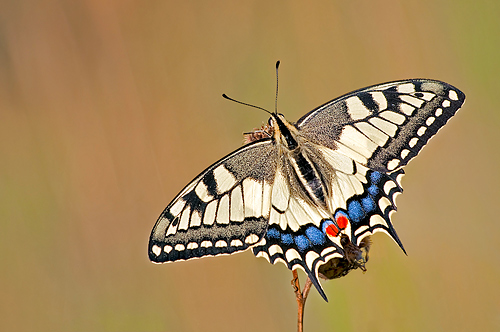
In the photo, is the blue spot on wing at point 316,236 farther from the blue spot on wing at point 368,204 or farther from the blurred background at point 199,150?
the blurred background at point 199,150

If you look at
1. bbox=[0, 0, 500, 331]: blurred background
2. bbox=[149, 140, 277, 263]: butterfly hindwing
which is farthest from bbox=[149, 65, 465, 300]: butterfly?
bbox=[0, 0, 500, 331]: blurred background

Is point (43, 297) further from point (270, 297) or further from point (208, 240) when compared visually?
point (208, 240)

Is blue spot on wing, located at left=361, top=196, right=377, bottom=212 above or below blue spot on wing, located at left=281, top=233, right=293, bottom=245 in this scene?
above

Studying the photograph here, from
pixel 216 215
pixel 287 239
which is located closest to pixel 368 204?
pixel 287 239

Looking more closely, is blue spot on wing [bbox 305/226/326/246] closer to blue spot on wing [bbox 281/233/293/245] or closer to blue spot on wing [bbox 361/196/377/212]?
blue spot on wing [bbox 281/233/293/245]

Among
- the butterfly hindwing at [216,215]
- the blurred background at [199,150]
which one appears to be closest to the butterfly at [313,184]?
the butterfly hindwing at [216,215]

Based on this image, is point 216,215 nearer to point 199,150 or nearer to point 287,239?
point 287,239

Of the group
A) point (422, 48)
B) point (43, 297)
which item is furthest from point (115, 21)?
point (422, 48)
